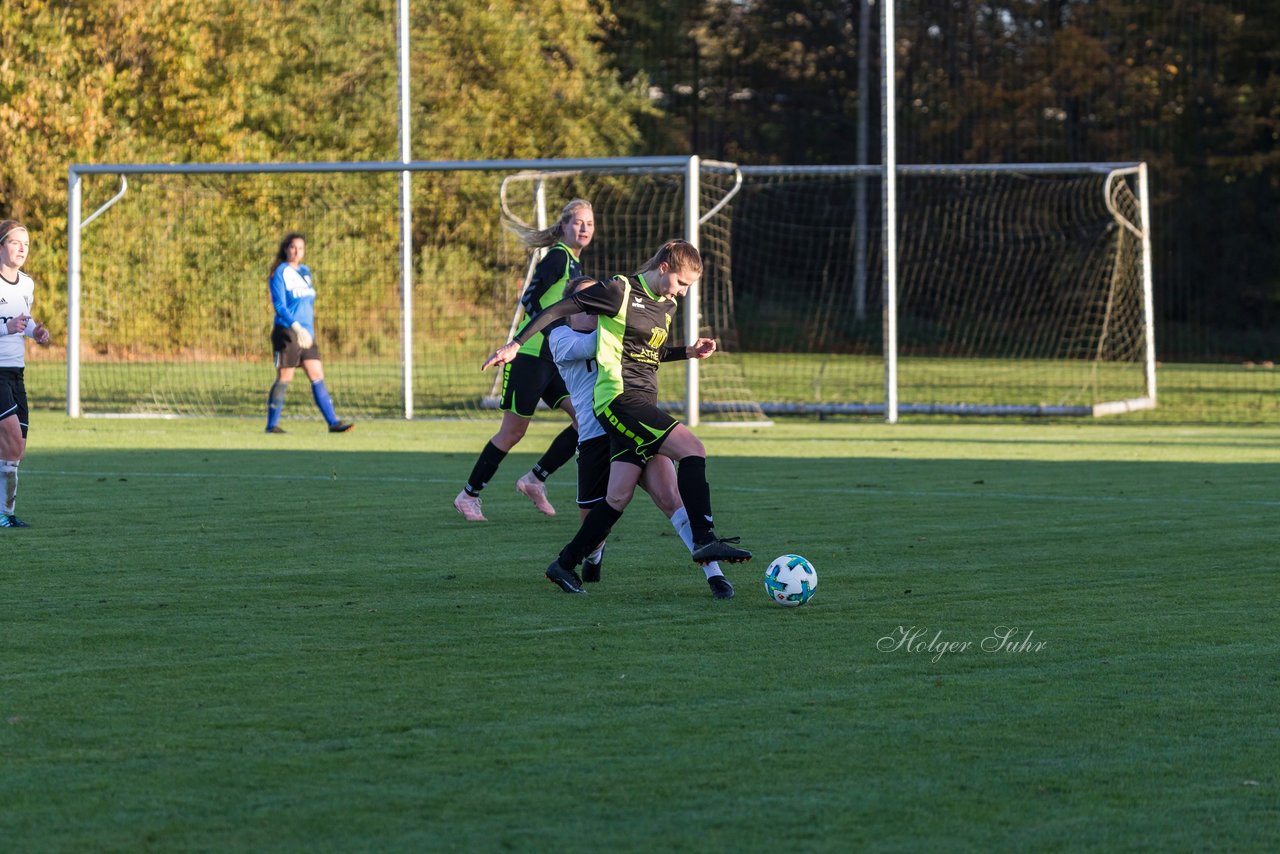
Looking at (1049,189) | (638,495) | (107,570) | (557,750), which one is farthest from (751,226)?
(557,750)

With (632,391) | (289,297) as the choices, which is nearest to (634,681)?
(632,391)

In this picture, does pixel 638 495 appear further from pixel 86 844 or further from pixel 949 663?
pixel 86 844

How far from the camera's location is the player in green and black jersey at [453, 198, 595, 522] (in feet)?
32.5

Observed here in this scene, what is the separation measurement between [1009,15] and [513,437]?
3562 cm

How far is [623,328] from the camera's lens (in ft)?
25.8

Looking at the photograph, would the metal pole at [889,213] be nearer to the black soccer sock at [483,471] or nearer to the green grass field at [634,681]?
the green grass field at [634,681]

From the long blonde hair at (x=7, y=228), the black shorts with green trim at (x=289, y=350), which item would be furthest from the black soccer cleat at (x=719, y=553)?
the black shorts with green trim at (x=289, y=350)

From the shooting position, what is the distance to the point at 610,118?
4359cm

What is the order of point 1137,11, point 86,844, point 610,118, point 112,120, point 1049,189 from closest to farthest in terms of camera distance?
point 86,844 → point 112,120 → point 1049,189 → point 1137,11 → point 610,118

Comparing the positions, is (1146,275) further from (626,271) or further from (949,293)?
(626,271)

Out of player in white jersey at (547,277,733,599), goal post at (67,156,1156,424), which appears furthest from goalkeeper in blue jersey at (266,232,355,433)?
player in white jersey at (547,277,733,599)

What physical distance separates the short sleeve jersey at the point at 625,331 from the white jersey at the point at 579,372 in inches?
8.0

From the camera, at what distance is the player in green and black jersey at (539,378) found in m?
9.91

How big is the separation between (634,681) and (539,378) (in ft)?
16.1
